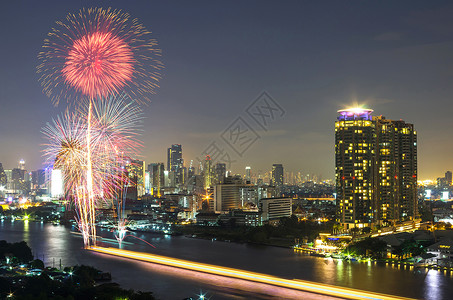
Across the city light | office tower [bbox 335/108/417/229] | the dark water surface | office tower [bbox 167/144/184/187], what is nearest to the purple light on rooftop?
office tower [bbox 335/108/417/229]

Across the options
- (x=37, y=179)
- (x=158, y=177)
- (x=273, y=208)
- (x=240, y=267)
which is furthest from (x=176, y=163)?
(x=240, y=267)

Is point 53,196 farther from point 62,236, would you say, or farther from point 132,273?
point 132,273

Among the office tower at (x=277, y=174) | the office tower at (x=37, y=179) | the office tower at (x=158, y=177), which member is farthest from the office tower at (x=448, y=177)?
the office tower at (x=37, y=179)

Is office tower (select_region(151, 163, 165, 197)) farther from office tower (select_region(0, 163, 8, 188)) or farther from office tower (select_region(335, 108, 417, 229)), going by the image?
office tower (select_region(335, 108, 417, 229))

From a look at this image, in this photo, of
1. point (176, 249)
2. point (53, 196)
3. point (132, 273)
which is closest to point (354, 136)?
point (176, 249)

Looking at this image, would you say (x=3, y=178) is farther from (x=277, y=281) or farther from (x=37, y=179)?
(x=277, y=281)
